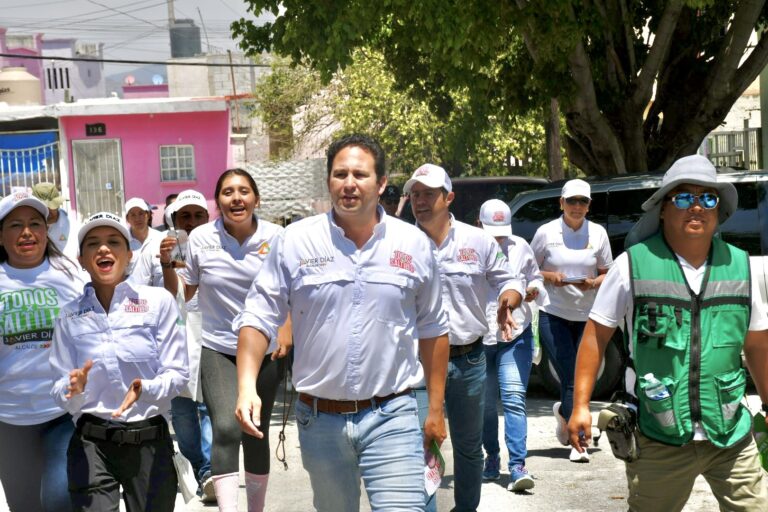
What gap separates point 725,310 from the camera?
4.70 metres

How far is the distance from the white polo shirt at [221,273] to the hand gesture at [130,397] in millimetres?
1754

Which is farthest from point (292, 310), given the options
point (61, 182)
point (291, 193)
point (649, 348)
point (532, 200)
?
point (61, 182)

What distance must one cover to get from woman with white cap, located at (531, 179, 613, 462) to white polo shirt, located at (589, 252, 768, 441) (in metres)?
4.18

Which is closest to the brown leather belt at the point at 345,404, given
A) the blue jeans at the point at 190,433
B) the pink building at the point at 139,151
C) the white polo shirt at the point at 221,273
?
the white polo shirt at the point at 221,273

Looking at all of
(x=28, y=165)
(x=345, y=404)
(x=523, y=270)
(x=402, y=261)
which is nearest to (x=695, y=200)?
(x=402, y=261)

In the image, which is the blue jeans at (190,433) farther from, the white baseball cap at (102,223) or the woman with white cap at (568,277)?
the white baseball cap at (102,223)

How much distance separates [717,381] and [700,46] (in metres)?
11.4

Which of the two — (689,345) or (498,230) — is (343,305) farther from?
(498,230)

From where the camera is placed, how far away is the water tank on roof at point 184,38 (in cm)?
9275

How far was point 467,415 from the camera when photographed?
21.9 ft

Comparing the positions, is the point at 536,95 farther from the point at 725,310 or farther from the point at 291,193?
the point at 291,193

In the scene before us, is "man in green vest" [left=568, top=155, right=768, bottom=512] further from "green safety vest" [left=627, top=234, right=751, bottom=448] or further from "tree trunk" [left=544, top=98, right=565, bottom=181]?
"tree trunk" [left=544, top=98, right=565, bottom=181]

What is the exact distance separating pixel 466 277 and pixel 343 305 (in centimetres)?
216

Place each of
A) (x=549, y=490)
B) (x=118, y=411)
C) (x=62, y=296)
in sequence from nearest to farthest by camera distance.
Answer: (x=118, y=411)
(x=62, y=296)
(x=549, y=490)
